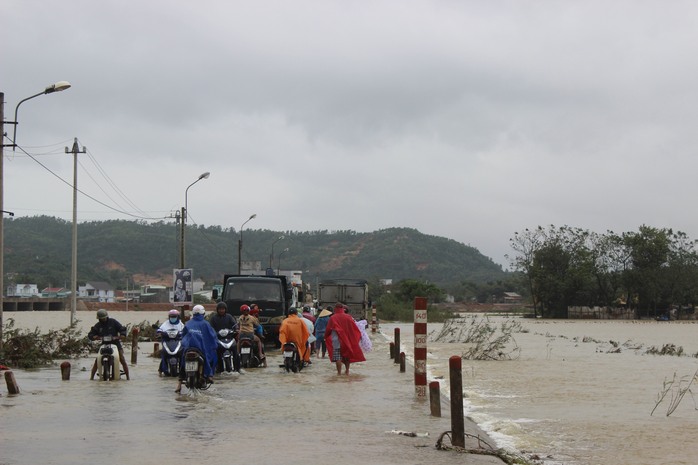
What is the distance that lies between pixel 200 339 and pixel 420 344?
150 inches

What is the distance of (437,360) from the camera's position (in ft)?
93.1

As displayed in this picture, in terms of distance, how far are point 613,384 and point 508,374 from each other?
3148 millimetres

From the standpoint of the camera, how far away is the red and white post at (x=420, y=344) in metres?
15.7

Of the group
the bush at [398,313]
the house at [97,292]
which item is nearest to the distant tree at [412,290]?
the bush at [398,313]

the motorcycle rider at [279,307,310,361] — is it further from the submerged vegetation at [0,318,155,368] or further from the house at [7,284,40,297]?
the house at [7,284,40,297]

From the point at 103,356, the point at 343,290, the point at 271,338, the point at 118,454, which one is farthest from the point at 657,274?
the point at 118,454

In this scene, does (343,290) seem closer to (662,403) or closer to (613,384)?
(613,384)

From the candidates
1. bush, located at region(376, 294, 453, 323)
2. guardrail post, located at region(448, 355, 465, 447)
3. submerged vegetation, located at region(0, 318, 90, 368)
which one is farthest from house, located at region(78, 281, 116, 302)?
guardrail post, located at region(448, 355, 465, 447)

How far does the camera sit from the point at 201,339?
16703 mm

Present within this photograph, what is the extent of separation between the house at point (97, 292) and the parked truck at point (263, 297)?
128283 millimetres

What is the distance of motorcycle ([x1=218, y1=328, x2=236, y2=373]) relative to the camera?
21016 millimetres

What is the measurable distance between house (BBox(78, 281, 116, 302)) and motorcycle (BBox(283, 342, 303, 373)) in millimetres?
138395

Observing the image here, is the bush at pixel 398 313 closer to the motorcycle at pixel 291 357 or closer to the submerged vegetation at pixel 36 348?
the submerged vegetation at pixel 36 348

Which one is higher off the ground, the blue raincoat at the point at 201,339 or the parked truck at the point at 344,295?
the parked truck at the point at 344,295
